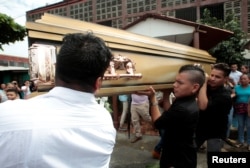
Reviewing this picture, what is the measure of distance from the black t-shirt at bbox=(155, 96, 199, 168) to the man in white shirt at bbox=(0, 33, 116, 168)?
1.13 meters

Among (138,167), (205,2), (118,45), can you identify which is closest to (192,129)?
(118,45)

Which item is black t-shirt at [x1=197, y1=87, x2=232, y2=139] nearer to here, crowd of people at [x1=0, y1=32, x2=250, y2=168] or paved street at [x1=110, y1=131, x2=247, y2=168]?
paved street at [x1=110, y1=131, x2=247, y2=168]

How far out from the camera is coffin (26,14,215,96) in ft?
5.45

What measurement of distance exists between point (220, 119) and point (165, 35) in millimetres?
3329

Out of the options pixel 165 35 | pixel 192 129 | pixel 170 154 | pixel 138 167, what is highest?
pixel 165 35

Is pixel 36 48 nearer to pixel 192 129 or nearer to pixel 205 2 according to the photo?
pixel 192 129

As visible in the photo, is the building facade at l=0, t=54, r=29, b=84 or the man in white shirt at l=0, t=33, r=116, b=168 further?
the building facade at l=0, t=54, r=29, b=84

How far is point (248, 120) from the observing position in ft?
16.0

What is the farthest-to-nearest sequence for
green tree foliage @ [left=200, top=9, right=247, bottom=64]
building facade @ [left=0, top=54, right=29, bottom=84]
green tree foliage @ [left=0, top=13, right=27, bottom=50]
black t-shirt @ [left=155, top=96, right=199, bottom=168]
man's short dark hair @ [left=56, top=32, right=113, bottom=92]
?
building facade @ [left=0, top=54, right=29, bottom=84] → green tree foliage @ [left=200, top=9, right=247, bottom=64] → green tree foliage @ [left=0, top=13, right=27, bottom=50] → black t-shirt @ [left=155, top=96, right=199, bottom=168] → man's short dark hair @ [left=56, top=32, right=113, bottom=92]

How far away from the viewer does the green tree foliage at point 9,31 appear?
19.9 ft

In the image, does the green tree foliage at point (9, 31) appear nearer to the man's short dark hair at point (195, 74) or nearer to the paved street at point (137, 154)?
the paved street at point (137, 154)

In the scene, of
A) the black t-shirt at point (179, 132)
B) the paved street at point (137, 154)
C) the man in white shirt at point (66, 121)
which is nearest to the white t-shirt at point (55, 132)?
the man in white shirt at point (66, 121)

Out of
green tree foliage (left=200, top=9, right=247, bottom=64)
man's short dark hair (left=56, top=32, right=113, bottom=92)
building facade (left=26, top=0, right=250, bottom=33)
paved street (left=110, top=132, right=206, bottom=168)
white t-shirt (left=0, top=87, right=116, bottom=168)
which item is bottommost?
paved street (left=110, top=132, right=206, bottom=168)

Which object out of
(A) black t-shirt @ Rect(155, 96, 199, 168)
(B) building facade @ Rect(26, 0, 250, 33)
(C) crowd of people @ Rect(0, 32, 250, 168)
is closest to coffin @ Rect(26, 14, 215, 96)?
(A) black t-shirt @ Rect(155, 96, 199, 168)
